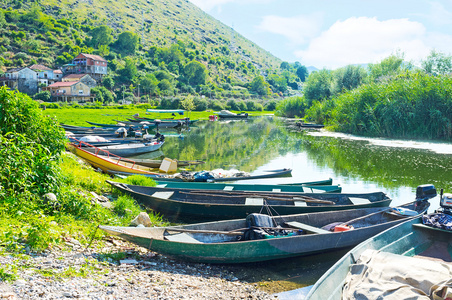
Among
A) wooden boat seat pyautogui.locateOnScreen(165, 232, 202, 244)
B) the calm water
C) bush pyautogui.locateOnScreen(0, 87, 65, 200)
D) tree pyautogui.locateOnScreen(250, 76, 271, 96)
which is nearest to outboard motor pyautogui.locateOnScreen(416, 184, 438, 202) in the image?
the calm water

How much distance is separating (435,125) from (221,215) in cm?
2889

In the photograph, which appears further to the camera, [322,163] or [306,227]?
[322,163]

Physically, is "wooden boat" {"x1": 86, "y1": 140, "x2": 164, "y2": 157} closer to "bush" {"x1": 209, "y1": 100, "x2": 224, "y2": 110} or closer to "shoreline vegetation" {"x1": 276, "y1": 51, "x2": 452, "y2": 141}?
"shoreline vegetation" {"x1": 276, "y1": 51, "x2": 452, "y2": 141}

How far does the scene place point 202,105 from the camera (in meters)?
92.2

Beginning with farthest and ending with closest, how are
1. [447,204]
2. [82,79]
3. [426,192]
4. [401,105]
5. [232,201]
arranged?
[82,79], [401,105], [232,201], [426,192], [447,204]

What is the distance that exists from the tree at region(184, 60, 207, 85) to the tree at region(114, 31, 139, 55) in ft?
73.2

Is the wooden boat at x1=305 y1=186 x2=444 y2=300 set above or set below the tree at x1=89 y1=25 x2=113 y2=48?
below

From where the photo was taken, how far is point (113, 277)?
20.3ft

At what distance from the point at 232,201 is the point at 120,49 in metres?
138

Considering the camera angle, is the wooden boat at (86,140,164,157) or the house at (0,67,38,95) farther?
the house at (0,67,38,95)

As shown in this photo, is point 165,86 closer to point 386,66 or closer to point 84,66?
point 84,66

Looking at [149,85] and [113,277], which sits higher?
[149,85]

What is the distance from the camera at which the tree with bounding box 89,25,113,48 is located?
422 feet

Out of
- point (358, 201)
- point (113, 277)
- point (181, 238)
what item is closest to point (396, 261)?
point (181, 238)
